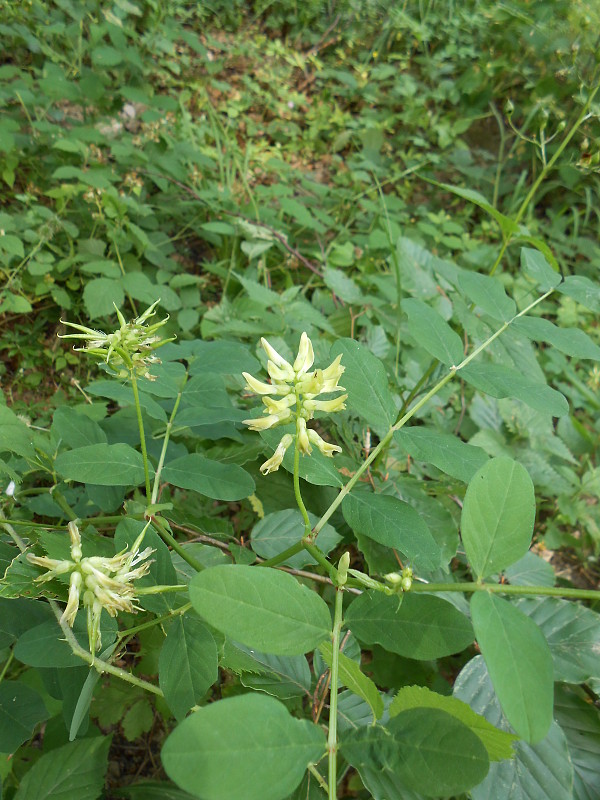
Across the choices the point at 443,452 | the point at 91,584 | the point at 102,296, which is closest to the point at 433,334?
the point at 443,452

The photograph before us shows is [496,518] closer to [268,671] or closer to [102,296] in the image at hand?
[268,671]

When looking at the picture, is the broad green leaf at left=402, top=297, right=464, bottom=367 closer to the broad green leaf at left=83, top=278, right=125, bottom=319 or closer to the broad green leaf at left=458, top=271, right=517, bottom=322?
the broad green leaf at left=458, top=271, right=517, bottom=322

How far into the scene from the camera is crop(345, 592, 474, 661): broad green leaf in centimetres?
84

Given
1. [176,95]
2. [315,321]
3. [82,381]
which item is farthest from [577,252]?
[82,381]

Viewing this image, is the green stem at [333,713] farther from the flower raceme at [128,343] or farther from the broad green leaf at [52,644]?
the flower raceme at [128,343]

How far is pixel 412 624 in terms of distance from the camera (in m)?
0.88

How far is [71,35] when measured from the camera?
11.0ft

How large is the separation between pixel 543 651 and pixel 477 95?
5.21m

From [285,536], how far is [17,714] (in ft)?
2.19

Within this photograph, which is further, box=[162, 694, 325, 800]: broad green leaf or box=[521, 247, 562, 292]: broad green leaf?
box=[521, 247, 562, 292]: broad green leaf

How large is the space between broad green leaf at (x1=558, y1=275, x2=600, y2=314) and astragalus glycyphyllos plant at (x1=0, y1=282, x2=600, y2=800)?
0.60 ft

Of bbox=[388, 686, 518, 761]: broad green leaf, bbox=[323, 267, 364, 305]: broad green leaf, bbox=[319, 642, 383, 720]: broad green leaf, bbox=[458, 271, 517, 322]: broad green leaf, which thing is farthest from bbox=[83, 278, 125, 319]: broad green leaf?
bbox=[388, 686, 518, 761]: broad green leaf

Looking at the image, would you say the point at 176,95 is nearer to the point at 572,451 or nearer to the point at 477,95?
the point at 477,95

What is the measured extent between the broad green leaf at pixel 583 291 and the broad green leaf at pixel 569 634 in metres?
0.79
